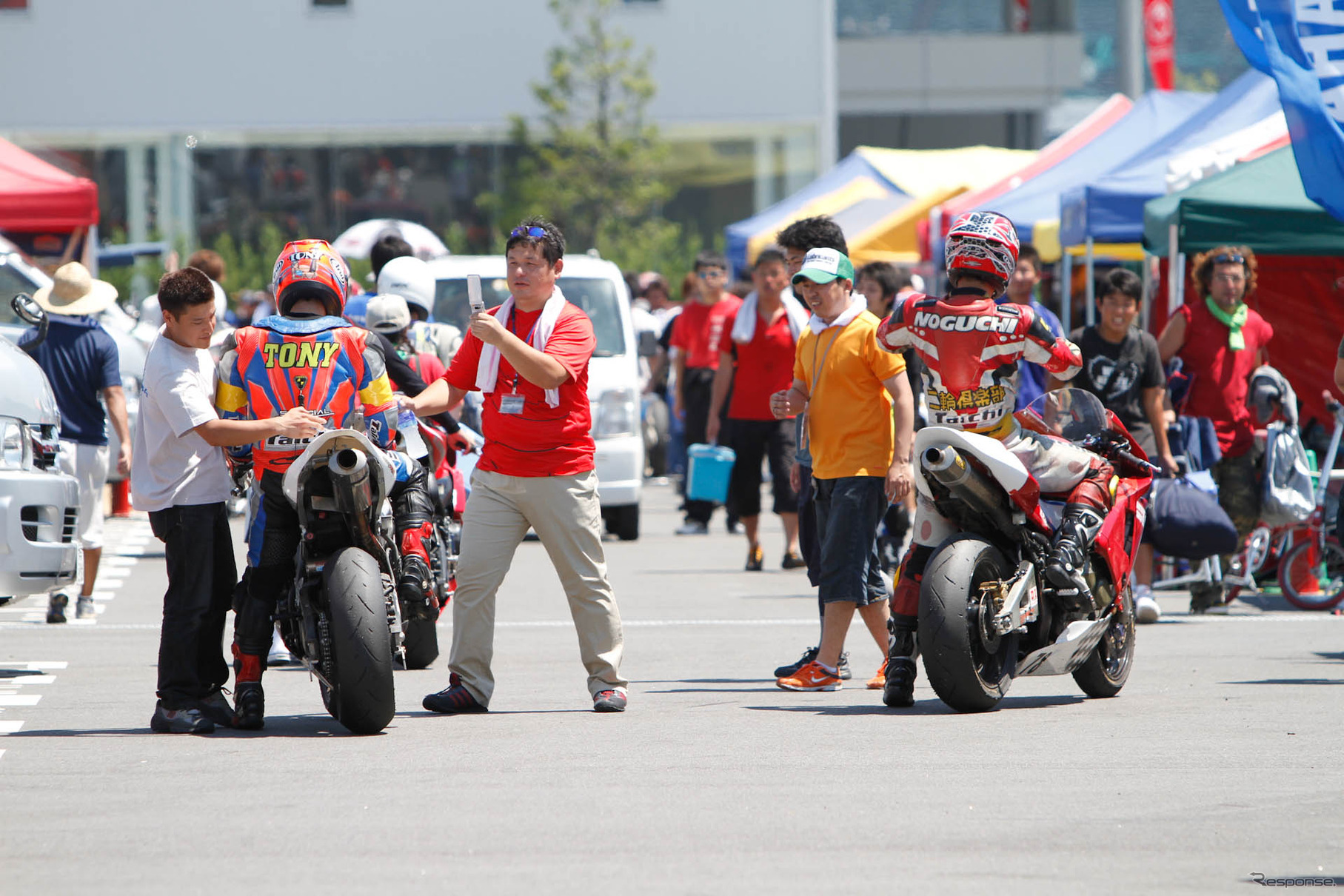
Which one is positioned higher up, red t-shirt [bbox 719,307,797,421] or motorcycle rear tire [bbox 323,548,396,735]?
red t-shirt [bbox 719,307,797,421]

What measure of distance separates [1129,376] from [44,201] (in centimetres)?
984

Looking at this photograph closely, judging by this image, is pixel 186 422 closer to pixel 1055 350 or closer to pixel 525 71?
pixel 1055 350

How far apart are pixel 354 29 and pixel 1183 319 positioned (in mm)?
31142

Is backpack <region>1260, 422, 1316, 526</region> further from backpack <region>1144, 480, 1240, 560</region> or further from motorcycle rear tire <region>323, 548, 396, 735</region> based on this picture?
motorcycle rear tire <region>323, 548, 396, 735</region>

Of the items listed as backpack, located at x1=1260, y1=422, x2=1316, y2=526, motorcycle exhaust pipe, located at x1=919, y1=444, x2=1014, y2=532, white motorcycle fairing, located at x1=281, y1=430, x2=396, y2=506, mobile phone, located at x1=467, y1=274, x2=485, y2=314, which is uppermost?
mobile phone, located at x1=467, y1=274, x2=485, y2=314

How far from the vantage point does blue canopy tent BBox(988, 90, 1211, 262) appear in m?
18.2

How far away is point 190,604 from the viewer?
7.54m

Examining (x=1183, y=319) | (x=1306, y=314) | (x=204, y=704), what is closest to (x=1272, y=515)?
(x=1183, y=319)

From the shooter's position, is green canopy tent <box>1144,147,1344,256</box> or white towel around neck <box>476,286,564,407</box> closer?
white towel around neck <box>476,286,564,407</box>

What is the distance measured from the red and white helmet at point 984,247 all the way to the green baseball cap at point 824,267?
2.12ft

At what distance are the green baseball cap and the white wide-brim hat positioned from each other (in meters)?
4.82

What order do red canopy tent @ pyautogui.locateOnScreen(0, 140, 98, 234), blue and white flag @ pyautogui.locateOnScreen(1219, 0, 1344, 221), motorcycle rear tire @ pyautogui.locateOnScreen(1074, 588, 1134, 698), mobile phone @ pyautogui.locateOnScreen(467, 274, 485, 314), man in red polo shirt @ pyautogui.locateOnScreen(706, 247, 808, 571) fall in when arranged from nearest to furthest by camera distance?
1. mobile phone @ pyautogui.locateOnScreen(467, 274, 485, 314)
2. motorcycle rear tire @ pyautogui.locateOnScreen(1074, 588, 1134, 698)
3. blue and white flag @ pyautogui.locateOnScreen(1219, 0, 1344, 221)
4. man in red polo shirt @ pyautogui.locateOnScreen(706, 247, 808, 571)
5. red canopy tent @ pyautogui.locateOnScreen(0, 140, 98, 234)

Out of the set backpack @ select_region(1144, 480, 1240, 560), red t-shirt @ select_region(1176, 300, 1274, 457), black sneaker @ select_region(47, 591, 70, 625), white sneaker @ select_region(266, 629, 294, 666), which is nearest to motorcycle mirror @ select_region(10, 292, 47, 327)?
white sneaker @ select_region(266, 629, 294, 666)

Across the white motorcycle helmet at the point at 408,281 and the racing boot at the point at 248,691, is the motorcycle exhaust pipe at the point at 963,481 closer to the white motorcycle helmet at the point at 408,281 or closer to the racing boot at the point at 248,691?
the racing boot at the point at 248,691
